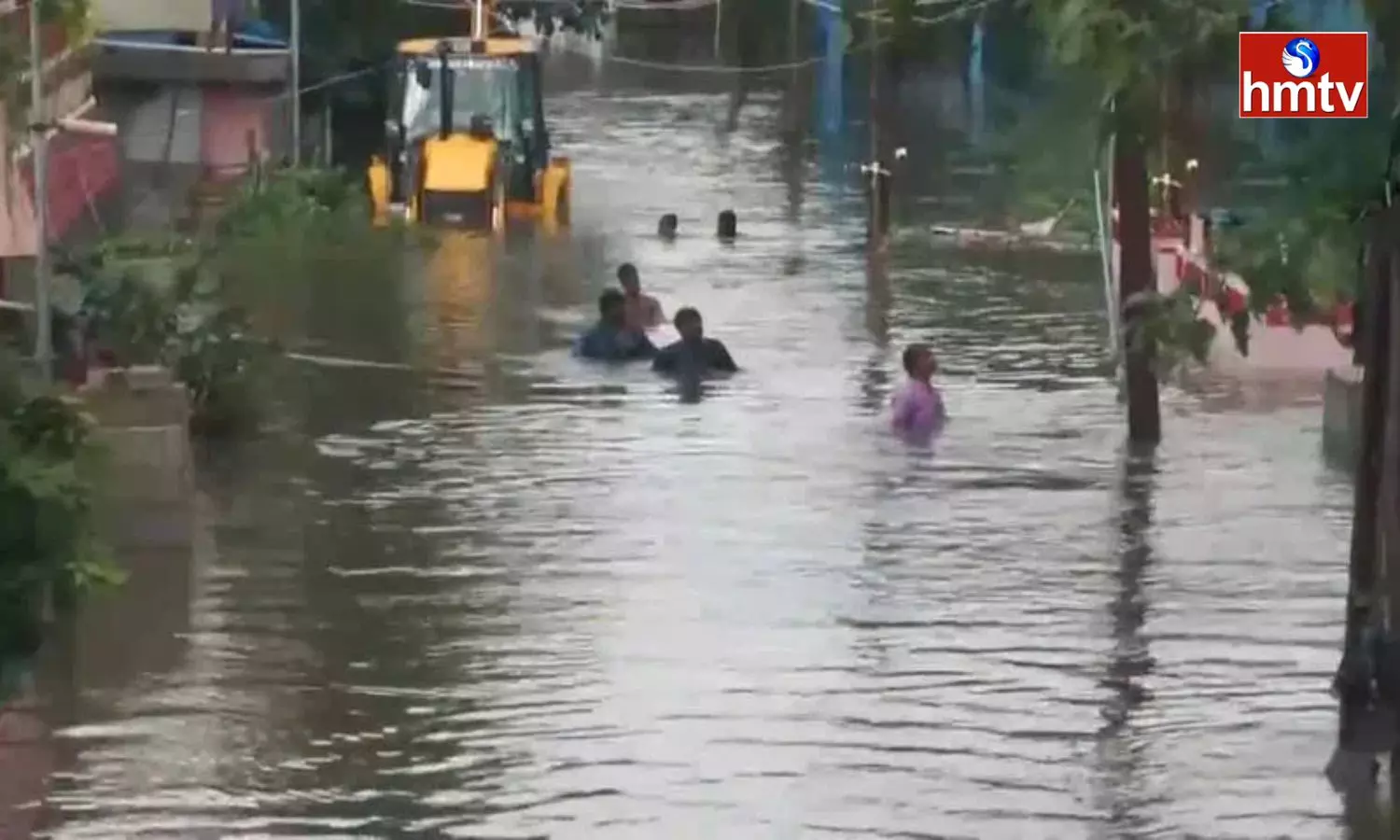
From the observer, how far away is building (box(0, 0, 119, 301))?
16078mm

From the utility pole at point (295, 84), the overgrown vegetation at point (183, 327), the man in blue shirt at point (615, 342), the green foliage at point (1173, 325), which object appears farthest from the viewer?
the utility pole at point (295, 84)

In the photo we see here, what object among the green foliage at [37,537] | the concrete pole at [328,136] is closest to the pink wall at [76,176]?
the concrete pole at [328,136]

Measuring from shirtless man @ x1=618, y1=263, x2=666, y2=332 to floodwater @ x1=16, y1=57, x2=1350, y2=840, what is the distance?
2.71 ft

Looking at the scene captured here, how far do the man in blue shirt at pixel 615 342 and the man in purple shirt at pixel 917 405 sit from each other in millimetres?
3974

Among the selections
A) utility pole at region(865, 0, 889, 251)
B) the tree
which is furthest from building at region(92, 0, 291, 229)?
the tree

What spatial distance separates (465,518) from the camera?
1791cm

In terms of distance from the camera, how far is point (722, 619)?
14844mm

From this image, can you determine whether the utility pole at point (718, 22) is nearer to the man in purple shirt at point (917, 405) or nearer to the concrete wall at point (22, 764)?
the man in purple shirt at point (917, 405)

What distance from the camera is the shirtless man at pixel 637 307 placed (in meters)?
26.1

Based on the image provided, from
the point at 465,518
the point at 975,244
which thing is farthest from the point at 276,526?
the point at 975,244

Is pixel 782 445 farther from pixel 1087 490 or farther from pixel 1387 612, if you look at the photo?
pixel 1387 612

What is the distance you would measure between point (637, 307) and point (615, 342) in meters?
0.67

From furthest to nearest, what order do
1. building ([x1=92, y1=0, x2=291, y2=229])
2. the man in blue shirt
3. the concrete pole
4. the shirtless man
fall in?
1. the concrete pole
2. building ([x1=92, y1=0, x2=291, y2=229])
3. the shirtless man
4. the man in blue shirt

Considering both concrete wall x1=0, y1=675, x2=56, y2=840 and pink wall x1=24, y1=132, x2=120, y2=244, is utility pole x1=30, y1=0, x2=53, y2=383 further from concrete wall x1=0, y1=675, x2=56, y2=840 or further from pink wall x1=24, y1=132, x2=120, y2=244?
pink wall x1=24, y1=132, x2=120, y2=244
